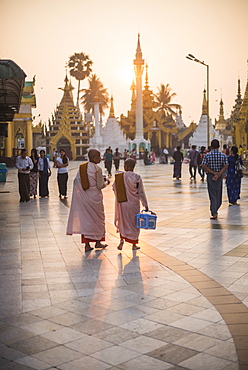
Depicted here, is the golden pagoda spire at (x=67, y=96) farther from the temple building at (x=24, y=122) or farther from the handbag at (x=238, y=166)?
the handbag at (x=238, y=166)

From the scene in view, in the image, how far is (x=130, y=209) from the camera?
8289 mm

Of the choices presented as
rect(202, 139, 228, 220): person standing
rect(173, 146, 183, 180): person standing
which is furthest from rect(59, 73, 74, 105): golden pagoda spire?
rect(202, 139, 228, 220): person standing

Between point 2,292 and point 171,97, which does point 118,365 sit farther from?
point 171,97

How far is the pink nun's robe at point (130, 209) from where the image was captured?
27.2 ft

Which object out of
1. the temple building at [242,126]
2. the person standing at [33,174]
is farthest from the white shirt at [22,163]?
the temple building at [242,126]

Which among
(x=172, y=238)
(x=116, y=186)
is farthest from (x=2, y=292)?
(x=172, y=238)

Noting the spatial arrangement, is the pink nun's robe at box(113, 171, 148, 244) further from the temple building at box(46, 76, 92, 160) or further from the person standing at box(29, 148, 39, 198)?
the temple building at box(46, 76, 92, 160)

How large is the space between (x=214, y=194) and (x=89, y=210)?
13.8 feet

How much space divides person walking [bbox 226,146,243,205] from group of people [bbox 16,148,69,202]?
16.1 feet

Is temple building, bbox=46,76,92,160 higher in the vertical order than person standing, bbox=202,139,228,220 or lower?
higher

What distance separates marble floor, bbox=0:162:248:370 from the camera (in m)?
4.18

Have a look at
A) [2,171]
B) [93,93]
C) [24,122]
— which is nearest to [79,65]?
[93,93]

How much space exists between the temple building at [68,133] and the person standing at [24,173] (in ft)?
194

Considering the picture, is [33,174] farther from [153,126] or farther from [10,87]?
[153,126]
